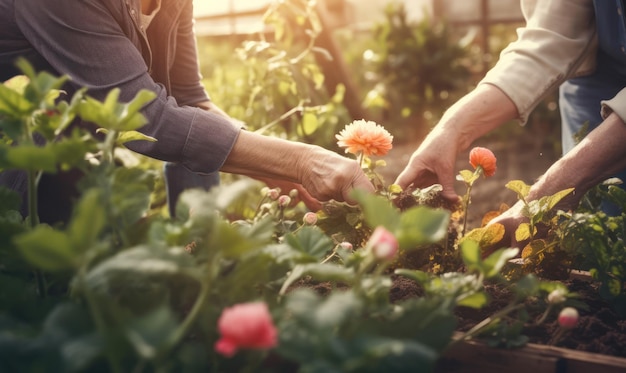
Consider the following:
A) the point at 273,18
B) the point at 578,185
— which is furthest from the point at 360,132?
the point at 273,18

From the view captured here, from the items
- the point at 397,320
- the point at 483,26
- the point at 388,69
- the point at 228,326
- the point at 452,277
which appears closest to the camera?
the point at 228,326

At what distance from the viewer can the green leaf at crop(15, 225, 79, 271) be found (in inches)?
27.5

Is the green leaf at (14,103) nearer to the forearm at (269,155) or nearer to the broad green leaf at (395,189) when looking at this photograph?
the forearm at (269,155)

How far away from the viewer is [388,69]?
664cm

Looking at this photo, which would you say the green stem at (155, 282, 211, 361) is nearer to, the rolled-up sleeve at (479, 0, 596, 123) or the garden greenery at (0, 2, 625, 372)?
the garden greenery at (0, 2, 625, 372)

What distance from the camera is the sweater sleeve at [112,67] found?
1563mm

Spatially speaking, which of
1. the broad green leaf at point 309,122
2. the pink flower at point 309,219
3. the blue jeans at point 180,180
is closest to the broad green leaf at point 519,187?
the pink flower at point 309,219

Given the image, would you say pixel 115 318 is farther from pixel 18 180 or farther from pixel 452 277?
pixel 18 180

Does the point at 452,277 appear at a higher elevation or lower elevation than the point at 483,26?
higher

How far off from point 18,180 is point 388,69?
5090 mm

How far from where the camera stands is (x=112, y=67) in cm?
159

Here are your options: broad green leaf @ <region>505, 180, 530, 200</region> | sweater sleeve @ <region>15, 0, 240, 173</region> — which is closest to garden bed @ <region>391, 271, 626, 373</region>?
broad green leaf @ <region>505, 180, 530, 200</region>

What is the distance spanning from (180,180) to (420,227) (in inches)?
68.3

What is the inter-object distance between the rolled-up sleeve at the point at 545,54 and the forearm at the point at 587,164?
0.35 meters
